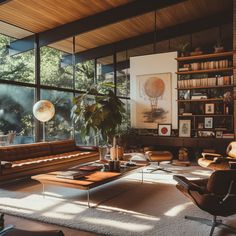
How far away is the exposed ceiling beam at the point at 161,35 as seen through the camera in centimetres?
856

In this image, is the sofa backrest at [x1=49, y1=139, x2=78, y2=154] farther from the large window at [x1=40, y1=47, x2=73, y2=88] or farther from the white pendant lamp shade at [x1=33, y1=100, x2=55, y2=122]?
the large window at [x1=40, y1=47, x2=73, y2=88]

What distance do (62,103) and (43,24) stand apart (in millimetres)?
2294

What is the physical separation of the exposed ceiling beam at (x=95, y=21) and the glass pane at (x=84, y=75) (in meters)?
1.61

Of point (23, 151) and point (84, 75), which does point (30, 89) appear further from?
point (84, 75)

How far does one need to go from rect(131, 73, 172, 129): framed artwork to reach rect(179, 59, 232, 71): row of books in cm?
64

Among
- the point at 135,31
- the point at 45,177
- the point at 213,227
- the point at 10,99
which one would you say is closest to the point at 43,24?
the point at 10,99

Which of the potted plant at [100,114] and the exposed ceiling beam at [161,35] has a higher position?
the exposed ceiling beam at [161,35]

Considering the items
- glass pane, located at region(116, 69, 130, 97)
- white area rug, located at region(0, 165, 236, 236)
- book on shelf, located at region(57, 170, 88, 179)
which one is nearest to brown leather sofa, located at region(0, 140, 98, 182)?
white area rug, located at region(0, 165, 236, 236)

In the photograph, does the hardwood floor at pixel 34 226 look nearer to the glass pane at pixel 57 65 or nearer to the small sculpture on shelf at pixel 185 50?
the glass pane at pixel 57 65

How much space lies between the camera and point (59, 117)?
8148 millimetres

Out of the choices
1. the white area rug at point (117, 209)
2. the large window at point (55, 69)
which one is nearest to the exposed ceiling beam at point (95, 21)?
the large window at point (55, 69)

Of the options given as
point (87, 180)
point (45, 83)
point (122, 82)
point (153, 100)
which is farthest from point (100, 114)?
point (122, 82)

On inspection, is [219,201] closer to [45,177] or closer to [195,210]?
[195,210]

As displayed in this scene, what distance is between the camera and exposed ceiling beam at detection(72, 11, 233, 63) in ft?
28.1
